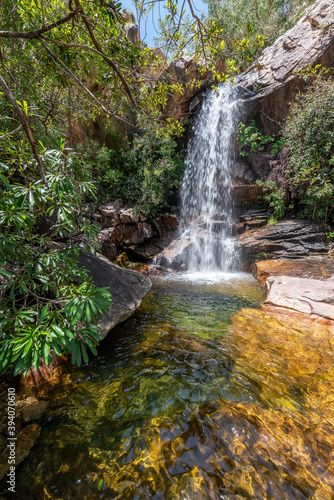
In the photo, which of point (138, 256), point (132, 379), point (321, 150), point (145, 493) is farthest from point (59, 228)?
point (321, 150)

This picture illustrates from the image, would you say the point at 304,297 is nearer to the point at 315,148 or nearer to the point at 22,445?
the point at 22,445

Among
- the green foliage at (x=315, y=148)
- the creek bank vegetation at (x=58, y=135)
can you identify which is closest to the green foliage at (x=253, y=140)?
the green foliage at (x=315, y=148)

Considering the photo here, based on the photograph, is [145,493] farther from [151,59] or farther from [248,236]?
[248,236]

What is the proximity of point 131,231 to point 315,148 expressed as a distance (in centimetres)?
927

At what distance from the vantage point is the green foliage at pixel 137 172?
10.4 m

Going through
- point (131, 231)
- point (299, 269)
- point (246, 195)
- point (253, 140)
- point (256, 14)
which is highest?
point (256, 14)

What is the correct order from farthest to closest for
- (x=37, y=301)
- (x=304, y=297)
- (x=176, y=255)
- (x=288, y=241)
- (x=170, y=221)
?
1. (x=170, y=221)
2. (x=176, y=255)
3. (x=288, y=241)
4. (x=304, y=297)
5. (x=37, y=301)

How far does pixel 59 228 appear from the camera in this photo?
8.30 feet

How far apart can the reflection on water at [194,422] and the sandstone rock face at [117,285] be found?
1.43 ft

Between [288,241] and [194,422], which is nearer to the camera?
[194,422]

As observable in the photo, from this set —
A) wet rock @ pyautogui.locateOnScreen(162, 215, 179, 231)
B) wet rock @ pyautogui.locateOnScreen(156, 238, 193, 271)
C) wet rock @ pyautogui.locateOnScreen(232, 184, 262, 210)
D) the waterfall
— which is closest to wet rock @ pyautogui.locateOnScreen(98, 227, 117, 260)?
wet rock @ pyautogui.locateOnScreen(156, 238, 193, 271)

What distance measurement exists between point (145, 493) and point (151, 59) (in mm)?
5215

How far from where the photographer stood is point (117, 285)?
470 cm

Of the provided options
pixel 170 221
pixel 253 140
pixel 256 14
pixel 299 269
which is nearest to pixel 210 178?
pixel 253 140
